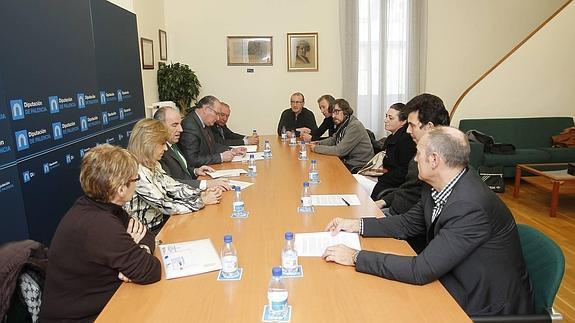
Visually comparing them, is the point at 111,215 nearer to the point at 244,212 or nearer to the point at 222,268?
the point at 222,268

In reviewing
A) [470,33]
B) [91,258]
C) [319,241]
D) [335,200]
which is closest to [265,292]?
[319,241]

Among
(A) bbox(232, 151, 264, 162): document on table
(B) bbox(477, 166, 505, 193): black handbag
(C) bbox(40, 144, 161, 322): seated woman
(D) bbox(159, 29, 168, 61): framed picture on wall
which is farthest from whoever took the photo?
(D) bbox(159, 29, 168, 61): framed picture on wall

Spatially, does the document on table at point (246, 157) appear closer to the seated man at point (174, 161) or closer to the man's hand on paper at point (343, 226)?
the seated man at point (174, 161)

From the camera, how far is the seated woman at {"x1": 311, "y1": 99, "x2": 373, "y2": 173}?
15.0 feet

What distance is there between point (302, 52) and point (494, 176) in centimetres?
366

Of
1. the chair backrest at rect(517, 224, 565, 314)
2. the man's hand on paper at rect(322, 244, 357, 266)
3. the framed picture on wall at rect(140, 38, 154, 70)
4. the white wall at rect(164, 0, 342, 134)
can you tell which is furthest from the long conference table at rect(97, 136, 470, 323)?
the white wall at rect(164, 0, 342, 134)

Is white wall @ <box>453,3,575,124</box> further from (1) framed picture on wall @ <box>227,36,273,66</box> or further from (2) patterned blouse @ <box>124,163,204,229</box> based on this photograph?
(2) patterned blouse @ <box>124,163,204,229</box>

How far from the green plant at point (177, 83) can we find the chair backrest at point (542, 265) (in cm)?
579

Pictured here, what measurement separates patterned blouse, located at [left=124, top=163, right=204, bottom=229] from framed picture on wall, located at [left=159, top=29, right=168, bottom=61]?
475cm

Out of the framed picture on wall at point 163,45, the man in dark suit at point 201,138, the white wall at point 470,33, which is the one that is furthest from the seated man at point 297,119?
the white wall at point 470,33

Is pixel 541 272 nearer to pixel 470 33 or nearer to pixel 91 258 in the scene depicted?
pixel 91 258

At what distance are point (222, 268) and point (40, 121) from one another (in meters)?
2.24

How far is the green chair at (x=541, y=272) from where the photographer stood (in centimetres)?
161

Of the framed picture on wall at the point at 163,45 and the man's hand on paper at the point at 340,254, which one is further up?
the framed picture on wall at the point at 163,45
